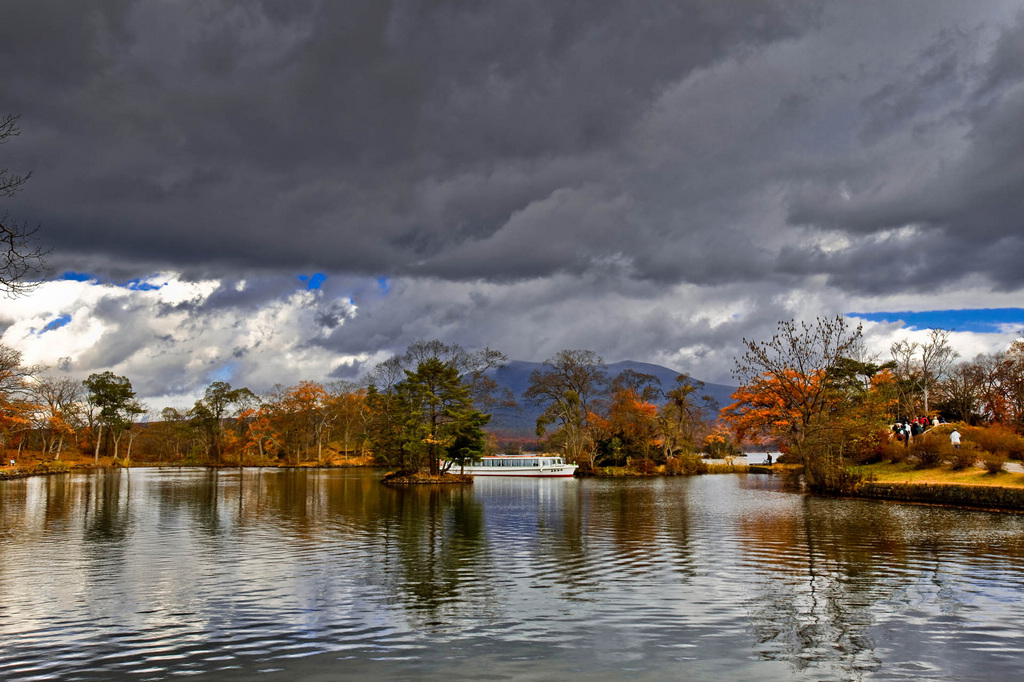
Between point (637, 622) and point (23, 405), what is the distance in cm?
8656

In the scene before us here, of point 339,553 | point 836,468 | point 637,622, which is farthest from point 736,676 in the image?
point 836,468

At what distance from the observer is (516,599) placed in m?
14.4

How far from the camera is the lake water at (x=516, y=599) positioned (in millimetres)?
10297

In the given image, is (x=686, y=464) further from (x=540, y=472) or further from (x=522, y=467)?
(x=522, y=467)

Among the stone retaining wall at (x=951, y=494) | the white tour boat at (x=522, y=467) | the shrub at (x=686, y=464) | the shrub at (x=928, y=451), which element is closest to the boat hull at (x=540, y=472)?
the white tour boat at (x=522, y=467)

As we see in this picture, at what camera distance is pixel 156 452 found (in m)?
132

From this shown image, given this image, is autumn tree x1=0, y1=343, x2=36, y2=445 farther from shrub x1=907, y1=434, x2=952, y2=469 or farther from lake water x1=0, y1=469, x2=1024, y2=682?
shrub x1=907, y1=434, x2=952, y2=469

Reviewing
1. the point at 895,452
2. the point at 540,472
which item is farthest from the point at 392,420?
the point at 895,452

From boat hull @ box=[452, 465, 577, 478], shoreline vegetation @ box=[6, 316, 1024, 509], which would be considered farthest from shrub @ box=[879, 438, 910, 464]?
boat hull @ box=[452, 465, 577, 478]

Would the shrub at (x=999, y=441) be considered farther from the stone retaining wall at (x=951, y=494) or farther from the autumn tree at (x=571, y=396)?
the autumn tree at (x=571, y=396)

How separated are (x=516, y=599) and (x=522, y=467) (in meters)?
68.7

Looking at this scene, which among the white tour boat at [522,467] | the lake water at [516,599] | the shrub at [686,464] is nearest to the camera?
the lake water at [516,599]

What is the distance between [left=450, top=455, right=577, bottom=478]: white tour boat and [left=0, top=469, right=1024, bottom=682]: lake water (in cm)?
4823

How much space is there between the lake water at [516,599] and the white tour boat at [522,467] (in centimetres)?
4823
